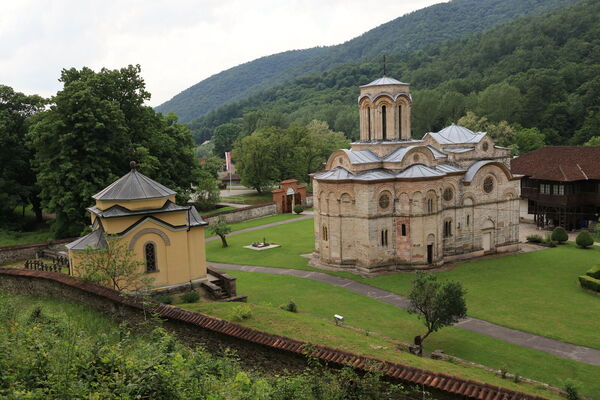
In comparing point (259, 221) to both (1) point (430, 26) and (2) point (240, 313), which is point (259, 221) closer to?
(2) point (240, 313)

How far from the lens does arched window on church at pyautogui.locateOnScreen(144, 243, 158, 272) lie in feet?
74.1

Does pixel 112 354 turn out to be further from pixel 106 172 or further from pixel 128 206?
pixel 106 172

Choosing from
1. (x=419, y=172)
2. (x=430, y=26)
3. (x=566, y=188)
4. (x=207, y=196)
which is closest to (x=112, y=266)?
(x=419, y=172)

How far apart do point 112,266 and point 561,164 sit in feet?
119

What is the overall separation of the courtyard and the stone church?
144 centimetres

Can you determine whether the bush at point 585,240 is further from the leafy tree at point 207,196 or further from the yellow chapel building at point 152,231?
the leafy tree at point 207,196

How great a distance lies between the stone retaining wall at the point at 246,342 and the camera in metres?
10.1

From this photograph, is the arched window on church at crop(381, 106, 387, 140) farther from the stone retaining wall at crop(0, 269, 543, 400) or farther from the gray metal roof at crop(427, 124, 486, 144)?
the stone retaining wall at crop(0, 269, 543, 400)

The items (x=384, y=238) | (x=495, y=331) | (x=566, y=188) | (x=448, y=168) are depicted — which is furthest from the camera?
(x=566, y=188)

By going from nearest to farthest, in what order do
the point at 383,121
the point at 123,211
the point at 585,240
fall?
the point at 123,211, the point at 383,121, the point at 585,240

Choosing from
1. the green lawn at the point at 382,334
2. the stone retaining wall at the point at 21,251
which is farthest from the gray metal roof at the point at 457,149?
the stone retaining wall at the point at 21,251

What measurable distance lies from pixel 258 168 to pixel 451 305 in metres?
44.3

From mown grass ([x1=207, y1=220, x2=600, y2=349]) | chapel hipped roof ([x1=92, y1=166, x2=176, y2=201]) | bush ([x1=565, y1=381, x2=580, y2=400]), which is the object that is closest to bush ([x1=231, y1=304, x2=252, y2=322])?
chapel hipped roof ([x1=92, y1=166, x2=176, y2=201])

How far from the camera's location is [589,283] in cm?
2458
